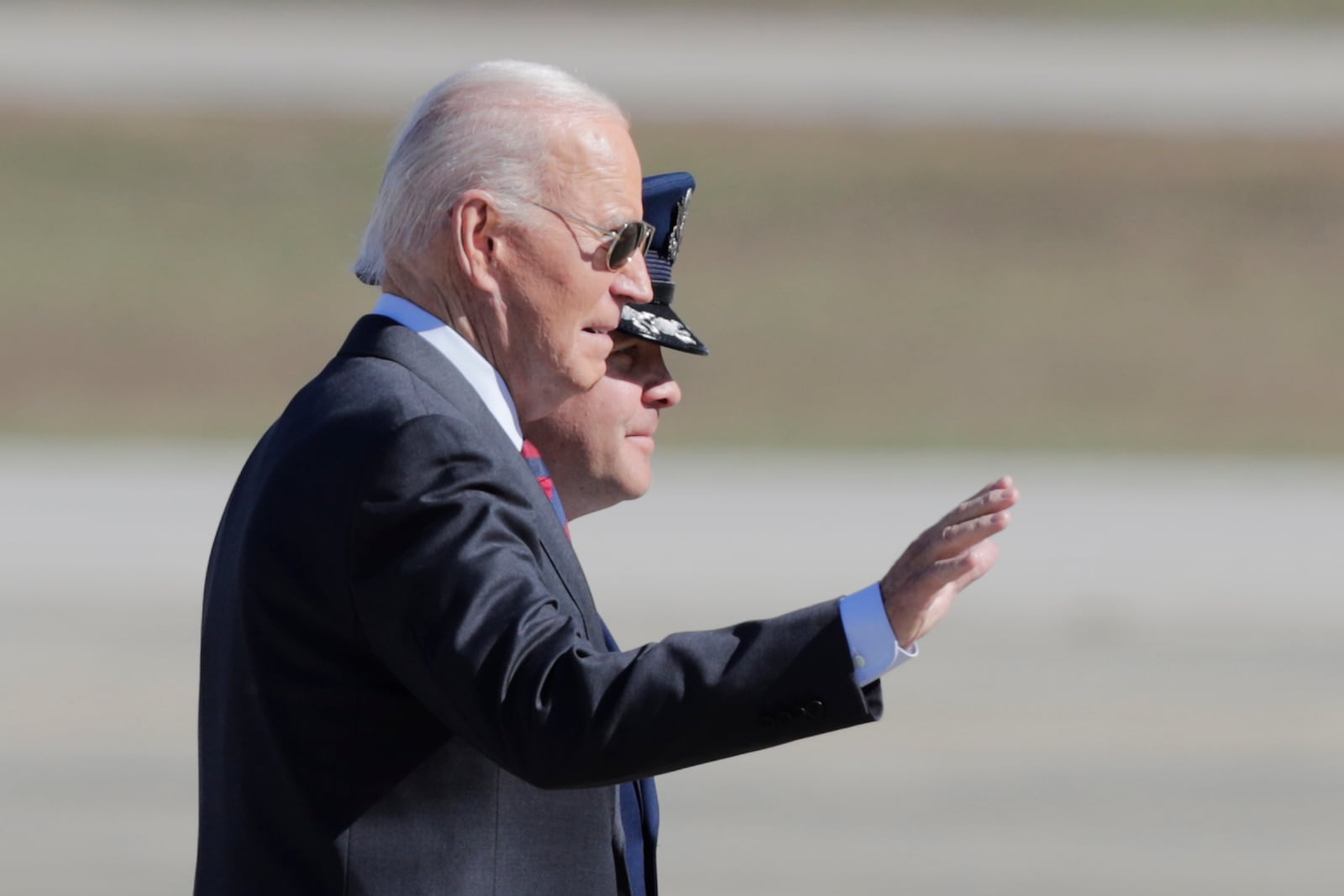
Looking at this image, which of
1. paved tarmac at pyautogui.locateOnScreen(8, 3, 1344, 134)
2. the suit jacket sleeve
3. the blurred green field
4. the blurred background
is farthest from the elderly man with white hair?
paved tarmac at pyautogui.locateOnScreen(8, 3, 1344, 134)

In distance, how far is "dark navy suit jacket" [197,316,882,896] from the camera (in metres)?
1.78

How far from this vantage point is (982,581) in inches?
422

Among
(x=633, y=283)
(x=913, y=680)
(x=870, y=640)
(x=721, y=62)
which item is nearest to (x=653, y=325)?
(x=633, y=283)

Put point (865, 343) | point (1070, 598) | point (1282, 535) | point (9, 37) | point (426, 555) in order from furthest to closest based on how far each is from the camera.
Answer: point (9, 37)
point (865, 343)
point (1282, 535)
point (1070, 598)
point (426, 555)

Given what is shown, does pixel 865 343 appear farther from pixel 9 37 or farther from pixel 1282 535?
pixel 9 37

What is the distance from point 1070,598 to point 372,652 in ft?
28.0

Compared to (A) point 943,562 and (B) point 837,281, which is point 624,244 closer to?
(A) point 943,562

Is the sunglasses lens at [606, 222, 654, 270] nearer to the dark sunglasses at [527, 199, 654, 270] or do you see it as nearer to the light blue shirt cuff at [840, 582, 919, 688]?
the dark sunglasses at [527, 199, 654, 270]

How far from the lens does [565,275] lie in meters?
2.16

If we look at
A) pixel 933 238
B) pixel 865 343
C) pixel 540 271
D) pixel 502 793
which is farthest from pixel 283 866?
pixel 933 238

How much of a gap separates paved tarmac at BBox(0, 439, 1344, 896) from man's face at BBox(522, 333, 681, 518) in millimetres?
3238

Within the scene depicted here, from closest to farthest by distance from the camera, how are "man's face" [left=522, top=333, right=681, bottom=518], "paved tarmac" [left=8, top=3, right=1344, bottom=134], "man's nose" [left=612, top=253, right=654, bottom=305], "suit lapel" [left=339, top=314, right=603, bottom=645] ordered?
"suit lapel" [left=339, top=314, right=603, bottom=645]
"man's nose" [left=612, top=253, right=654, bottom=305]
"man's face" [left=522, top=333, right=681, bottom=518]
"paved tarmac" [left=8, top=3, right=1344, bottom=134]

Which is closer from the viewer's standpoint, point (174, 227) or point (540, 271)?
point (540, 271)

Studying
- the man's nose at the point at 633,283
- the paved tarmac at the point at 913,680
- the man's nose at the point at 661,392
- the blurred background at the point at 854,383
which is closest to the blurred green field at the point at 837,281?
Answer: the blurred background at the point at 854,383
